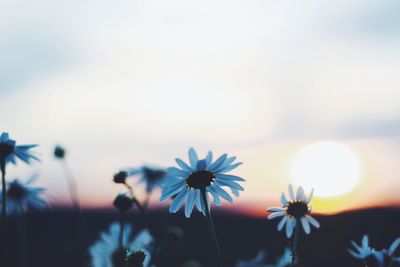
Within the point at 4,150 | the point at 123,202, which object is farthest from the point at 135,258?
the point at 4,150

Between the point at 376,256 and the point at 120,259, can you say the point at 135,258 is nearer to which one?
the point at 120,259

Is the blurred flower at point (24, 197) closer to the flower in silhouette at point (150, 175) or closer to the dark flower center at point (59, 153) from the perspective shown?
the dark flower center at point (59, 153)

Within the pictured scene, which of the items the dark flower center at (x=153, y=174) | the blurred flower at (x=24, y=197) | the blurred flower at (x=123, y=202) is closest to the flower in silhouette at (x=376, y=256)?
the blurred flower at (x=123, y=202)

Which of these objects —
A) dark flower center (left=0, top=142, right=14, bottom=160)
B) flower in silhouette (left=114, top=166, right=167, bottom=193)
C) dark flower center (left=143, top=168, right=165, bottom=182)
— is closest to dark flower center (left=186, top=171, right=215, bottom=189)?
dark flower center (left=0, top=142, right=14, bottom=160)

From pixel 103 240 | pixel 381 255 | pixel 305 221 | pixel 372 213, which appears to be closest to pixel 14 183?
pixel 103 240

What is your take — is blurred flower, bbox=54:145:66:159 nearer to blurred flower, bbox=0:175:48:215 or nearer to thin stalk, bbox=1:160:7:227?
blurred flower, bbox=0:175:48:215
